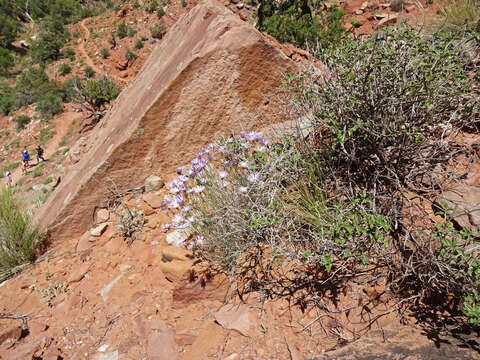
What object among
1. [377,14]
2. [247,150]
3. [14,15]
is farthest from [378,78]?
[14,15]

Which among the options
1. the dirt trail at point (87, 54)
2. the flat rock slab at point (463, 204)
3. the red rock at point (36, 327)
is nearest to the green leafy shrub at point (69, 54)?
the dirt trail at point (87, 54)

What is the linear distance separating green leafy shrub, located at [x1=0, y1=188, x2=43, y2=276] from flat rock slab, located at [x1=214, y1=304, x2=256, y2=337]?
2480mm

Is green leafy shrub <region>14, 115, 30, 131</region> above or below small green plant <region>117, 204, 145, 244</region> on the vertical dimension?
above

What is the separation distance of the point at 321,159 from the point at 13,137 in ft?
75.3

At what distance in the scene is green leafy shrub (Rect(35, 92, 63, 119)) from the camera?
17906 millimetres

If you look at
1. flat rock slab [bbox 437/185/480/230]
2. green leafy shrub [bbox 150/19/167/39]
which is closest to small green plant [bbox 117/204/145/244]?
flat rock slab [bbox 437/185/480/230]

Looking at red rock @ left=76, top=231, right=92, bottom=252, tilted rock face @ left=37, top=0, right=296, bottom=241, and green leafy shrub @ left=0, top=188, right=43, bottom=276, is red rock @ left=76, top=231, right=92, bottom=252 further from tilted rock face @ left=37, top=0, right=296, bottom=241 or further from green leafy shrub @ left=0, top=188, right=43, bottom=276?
green leafy shrub @ left=0, top=188, right=43, bottom=276

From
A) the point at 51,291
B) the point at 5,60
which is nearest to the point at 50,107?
the point at 5,60

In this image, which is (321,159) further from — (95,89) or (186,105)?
(95,89)

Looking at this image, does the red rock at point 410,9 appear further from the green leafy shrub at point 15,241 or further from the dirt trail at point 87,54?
the dirt trail at point 87,54

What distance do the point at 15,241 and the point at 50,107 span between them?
18.6 meters

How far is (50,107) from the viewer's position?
18078 mm

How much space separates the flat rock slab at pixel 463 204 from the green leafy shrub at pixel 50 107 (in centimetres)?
2131

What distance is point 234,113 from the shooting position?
3.38 metres
